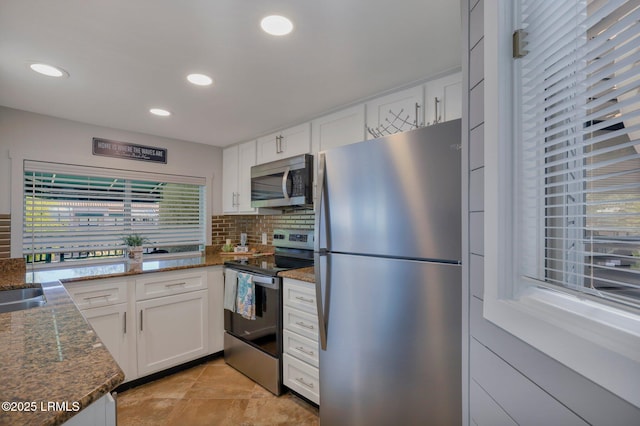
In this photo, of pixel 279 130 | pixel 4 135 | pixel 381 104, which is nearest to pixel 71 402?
pixel 381 104

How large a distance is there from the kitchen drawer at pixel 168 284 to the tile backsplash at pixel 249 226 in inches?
35.6

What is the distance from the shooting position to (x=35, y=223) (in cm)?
242

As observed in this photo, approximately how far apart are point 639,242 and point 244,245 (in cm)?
338

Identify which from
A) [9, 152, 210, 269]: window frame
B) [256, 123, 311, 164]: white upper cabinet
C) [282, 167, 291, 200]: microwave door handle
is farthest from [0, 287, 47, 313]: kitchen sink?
[256, 123, 311, 164]: white upper cabinet

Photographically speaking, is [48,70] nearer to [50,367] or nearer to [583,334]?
[50,367]

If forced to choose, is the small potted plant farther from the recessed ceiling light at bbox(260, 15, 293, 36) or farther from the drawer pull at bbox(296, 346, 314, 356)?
the recessed ceiling light at bbox(260, 15, 293, 36)

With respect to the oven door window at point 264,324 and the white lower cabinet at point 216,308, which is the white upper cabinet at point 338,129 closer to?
the oven door window at point 264,324

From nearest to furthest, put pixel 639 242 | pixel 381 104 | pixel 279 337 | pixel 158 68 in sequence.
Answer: pixel 639 242 → pixel 158 68 → pixel 381 104 → pixel 279 337

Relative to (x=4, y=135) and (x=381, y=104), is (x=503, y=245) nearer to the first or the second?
(x=381, y=104)

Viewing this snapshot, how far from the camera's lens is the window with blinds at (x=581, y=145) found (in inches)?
18.2

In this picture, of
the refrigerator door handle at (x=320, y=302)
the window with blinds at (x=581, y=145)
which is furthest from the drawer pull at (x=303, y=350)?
the window with blinds at (x=581, y=145)

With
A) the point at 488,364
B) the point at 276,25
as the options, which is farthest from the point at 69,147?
the point at 488,364

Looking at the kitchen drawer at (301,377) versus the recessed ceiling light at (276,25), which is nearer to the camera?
the recessed ceiling light at (276,25)

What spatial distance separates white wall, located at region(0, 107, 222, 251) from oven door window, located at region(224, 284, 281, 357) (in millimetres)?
1397
